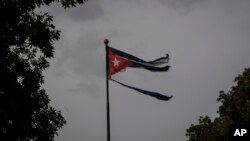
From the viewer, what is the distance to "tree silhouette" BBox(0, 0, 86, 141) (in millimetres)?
17844

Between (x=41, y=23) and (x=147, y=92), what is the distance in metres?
4.72

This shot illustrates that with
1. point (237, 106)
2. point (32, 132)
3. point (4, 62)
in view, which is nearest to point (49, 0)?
point (4, 62)

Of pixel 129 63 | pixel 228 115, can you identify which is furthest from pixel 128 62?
pixel 228 115

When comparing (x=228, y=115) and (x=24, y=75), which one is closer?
(x=24, y=75)

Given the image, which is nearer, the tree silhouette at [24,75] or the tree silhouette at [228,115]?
the tree silhouette at [24,75]

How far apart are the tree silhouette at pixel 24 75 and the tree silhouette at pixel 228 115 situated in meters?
14.6

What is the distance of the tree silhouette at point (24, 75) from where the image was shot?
1784 centimetres

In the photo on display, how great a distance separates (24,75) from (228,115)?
17458mm

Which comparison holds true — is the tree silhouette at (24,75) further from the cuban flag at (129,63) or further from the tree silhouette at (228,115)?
the tree silhouette at (228,115)

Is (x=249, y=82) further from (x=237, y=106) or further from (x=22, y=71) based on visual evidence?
(x=22, y=71)

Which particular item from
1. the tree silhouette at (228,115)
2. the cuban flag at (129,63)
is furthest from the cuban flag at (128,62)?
the tree silhouette at (228,115)

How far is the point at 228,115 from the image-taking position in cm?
3384

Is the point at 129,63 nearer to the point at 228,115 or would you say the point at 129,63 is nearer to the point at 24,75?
the point at 24,75

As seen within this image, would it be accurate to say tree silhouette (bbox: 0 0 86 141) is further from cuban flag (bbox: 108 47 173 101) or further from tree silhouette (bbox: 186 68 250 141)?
tree silhouette (bbox: 186 68 250 141)
